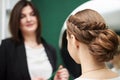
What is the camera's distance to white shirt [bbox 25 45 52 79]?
2.08 m

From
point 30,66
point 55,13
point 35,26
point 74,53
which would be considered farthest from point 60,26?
point 74,53

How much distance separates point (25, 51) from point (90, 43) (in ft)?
3.74

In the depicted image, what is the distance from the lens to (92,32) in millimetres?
1080

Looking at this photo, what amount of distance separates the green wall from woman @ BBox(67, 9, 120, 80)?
147 centimetres

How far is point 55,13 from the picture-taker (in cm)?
272

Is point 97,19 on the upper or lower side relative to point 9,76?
upper

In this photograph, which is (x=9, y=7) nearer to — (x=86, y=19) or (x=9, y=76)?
(x=9, y=76)

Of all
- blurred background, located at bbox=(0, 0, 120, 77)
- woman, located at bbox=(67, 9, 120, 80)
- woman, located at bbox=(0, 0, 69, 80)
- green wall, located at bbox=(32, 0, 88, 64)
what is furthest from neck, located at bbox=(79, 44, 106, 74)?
green wall, located at bbox=(32, 0, 88, 64)

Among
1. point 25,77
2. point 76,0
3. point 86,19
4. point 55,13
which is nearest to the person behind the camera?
point 86,19

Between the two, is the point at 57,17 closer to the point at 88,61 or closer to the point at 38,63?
the point at 38,63

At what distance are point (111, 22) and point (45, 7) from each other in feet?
3.00

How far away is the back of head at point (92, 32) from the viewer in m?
1.07

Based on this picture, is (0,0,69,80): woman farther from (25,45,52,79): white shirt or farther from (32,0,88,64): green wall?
(32,0,88,64): green wall

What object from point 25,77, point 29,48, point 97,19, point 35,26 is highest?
point 97,19
